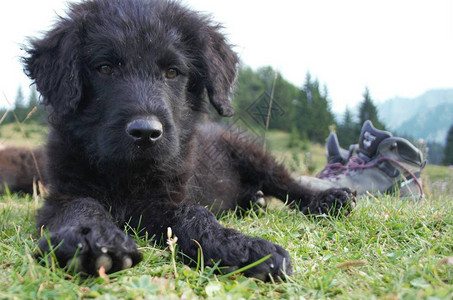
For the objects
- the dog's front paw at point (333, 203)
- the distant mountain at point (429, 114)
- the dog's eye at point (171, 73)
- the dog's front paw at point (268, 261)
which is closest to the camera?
the dog's front paw at point (268, 261)

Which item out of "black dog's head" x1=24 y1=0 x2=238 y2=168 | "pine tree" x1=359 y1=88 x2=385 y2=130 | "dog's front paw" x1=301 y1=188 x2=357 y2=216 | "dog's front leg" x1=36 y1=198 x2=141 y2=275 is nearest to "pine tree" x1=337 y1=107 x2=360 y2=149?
"pine tree" x1=359 y1=88 x2=385 y2=130

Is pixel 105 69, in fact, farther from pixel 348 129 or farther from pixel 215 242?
pixel 348 129

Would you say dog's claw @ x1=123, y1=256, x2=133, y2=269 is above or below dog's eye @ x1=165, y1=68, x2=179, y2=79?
below

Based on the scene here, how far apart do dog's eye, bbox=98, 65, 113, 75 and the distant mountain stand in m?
4.59

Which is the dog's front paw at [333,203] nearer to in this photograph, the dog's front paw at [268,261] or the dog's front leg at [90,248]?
the dog's front paw at [268,261]

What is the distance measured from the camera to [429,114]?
894 centimetres

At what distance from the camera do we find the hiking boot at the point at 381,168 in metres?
4.34

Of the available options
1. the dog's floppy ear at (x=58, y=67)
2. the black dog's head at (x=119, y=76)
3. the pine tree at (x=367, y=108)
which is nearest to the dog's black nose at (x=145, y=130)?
the black dog's head at (x=119, y=76)

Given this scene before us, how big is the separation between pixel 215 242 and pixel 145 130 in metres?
0.75

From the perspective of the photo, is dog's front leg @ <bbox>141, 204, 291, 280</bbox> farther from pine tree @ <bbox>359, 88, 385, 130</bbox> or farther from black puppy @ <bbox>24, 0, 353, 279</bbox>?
pine tree @ <bbox>359, 88, 385, 130</bbox>

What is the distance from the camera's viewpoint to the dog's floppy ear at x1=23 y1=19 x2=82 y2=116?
260 cm

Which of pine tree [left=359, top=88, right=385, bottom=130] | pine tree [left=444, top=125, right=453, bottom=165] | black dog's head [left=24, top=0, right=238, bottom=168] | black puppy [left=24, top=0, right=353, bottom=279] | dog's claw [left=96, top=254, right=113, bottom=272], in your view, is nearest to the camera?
dog's claw [left=96, top=254, right=113, bottom=272]

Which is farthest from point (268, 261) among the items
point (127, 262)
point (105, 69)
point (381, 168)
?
point (381, 168)

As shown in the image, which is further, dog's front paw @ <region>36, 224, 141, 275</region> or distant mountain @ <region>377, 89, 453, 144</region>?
distant mountain @ <region>377, 89, 453, 144</region>
